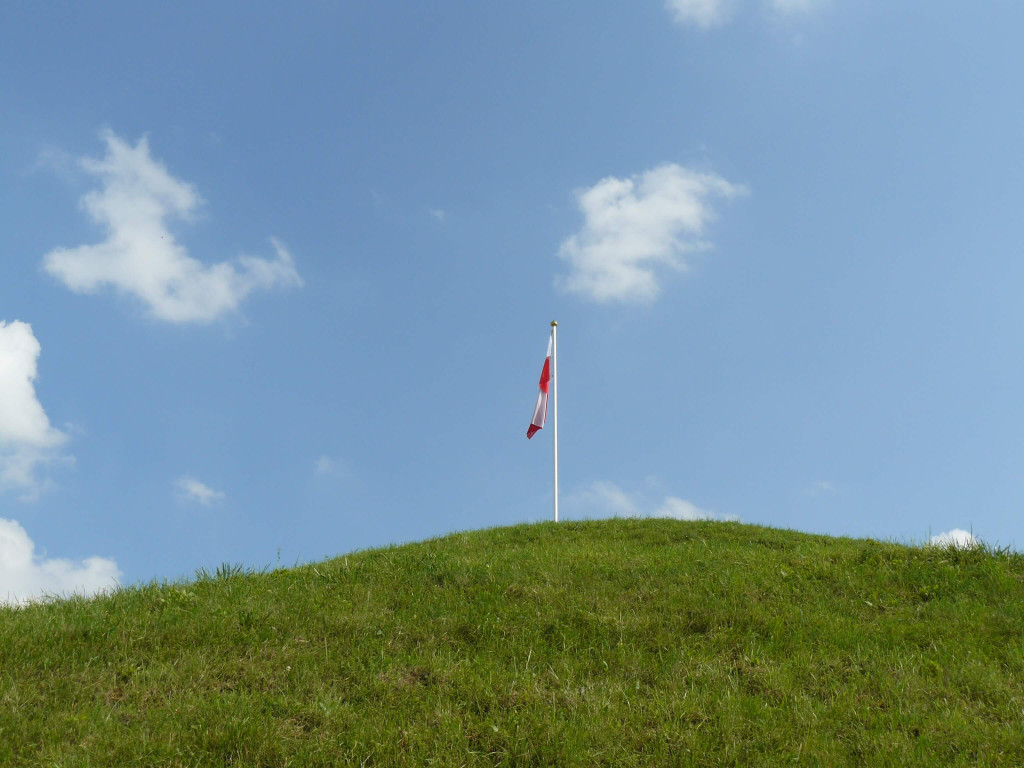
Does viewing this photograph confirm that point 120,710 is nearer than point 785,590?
Yes

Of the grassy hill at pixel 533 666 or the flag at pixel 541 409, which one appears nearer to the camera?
the grassy hill at pixel 533 666

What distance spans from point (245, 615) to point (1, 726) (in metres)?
3.01

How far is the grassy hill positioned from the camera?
713 cm

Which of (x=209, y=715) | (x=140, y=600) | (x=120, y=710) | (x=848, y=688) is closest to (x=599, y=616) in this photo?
(x=848, y=688)

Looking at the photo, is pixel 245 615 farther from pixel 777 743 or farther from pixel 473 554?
pixel 777 743

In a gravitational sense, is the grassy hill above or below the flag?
below

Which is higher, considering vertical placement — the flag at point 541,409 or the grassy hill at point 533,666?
the flag at point 541,409

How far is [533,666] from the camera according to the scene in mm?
8875

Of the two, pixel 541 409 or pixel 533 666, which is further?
pixel 541 409

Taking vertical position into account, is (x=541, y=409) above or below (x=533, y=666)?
above

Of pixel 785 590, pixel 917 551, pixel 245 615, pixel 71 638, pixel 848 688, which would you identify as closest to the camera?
pixel 848 688

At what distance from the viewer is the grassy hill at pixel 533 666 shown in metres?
7.13

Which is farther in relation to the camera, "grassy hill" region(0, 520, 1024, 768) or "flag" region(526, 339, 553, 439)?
"flag" region(526, 339, 553, 439)

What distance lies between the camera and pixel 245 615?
9859 millimetres
